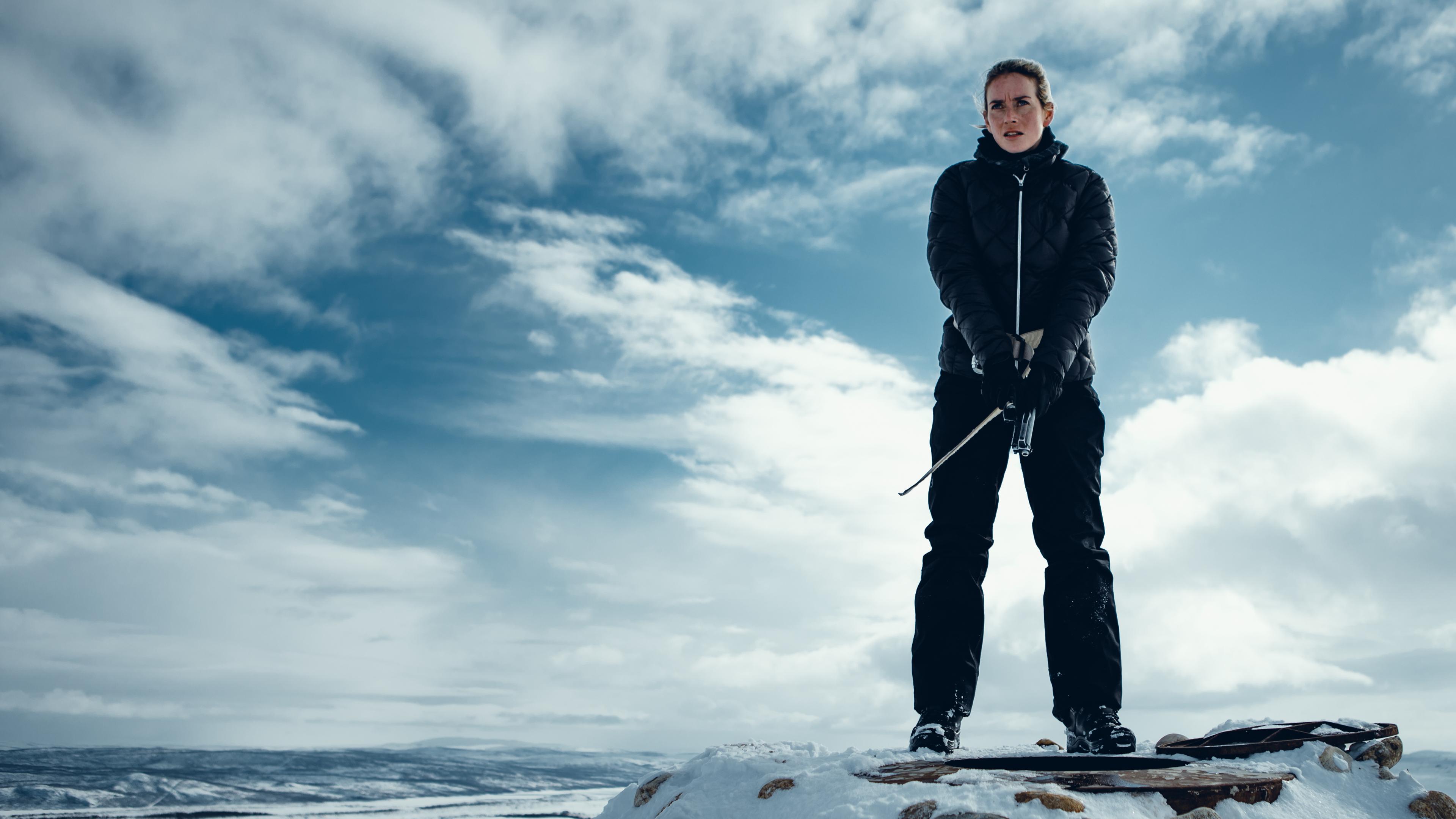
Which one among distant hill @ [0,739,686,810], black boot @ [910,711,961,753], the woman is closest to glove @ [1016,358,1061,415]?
the woman

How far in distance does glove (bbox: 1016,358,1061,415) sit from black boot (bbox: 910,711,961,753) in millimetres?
1243

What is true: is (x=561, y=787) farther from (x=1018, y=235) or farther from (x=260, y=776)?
(x=1018, y=235)

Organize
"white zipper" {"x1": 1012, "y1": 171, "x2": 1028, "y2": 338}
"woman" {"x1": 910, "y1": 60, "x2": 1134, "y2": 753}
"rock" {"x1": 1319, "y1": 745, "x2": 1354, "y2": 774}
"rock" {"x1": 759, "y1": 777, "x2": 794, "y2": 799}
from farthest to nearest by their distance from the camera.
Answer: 1. "white zipper" {"x1": 1012, "y1": 171, "x2": 1028, "y2": 338}
2. "woman" {"x1": 910, "y1": 60, "x2": 1134, "y2": 753}
3. "rock" {"x1": 1319, "y1": 745, "x2": 1354, "y2": 774}
4. "rock" {"x1": 759, "y1": 777, "x2": 794, "y2": 799}

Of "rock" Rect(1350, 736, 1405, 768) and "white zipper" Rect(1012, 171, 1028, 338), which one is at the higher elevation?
"white zipper" Rect(1012, 171, 1028, 338)

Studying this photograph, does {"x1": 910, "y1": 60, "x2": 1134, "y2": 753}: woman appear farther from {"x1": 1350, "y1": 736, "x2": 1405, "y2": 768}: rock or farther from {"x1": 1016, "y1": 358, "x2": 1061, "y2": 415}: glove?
{"x1": 1350, "y1": 736, "x2": 1405, "y2": 768}: rock

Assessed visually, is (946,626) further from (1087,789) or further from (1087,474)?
(1087,789)

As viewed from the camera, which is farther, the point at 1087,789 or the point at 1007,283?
the point at 1007,283

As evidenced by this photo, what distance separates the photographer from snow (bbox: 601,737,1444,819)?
2223 mm

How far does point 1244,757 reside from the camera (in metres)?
3.05

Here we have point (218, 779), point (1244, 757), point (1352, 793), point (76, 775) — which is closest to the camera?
point (1352, 793)

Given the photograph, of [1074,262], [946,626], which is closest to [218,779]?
[946,626]

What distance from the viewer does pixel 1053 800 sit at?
214 centimetres

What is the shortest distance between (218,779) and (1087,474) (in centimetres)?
1548

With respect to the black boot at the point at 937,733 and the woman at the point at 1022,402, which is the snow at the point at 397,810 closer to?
the black boot at the point at 937,733
